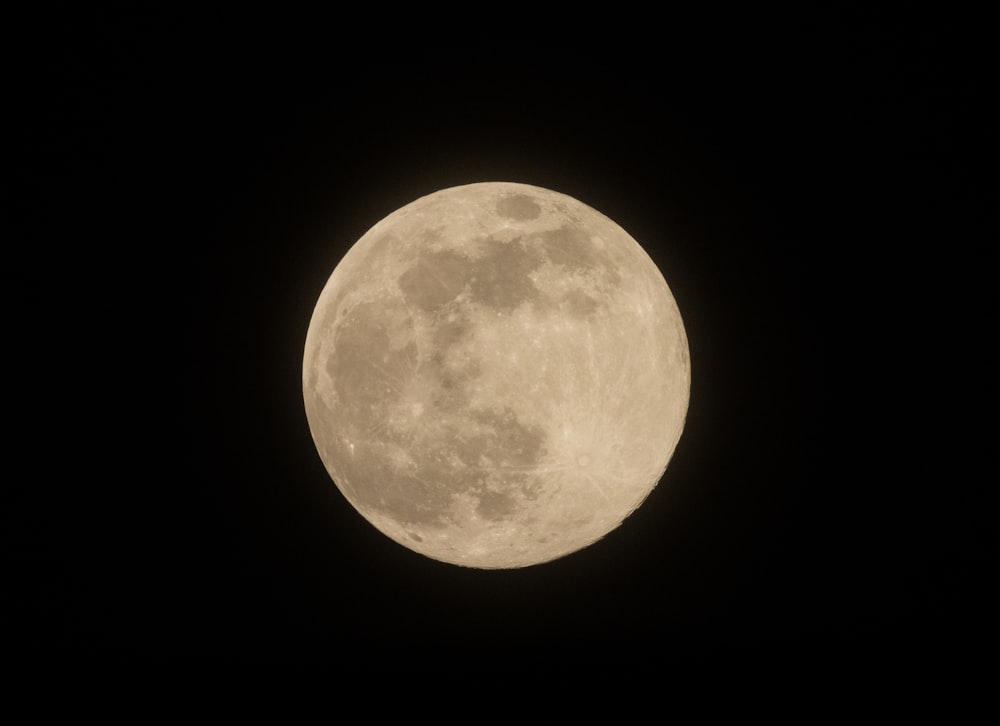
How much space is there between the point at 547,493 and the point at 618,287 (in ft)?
3.16

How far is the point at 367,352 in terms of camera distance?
300cm

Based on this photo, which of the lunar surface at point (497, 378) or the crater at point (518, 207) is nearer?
the lunar surface at point (497, 378)

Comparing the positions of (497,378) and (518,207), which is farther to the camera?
(518,207)

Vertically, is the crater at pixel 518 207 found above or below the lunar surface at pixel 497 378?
above

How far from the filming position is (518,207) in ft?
10.5

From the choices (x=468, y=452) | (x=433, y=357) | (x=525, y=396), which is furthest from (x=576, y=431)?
(x=433, y=357)

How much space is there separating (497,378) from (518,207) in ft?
2.90

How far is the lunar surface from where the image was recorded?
2822 mm

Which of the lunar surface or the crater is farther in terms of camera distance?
the crater

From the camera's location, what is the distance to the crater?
3.16 m

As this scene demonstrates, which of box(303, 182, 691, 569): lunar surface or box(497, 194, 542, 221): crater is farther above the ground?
box(497, 194, 542, 221): crater

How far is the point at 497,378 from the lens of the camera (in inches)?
110

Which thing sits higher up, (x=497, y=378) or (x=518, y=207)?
(x=518, y=207)

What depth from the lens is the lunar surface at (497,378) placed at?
2.82 m
